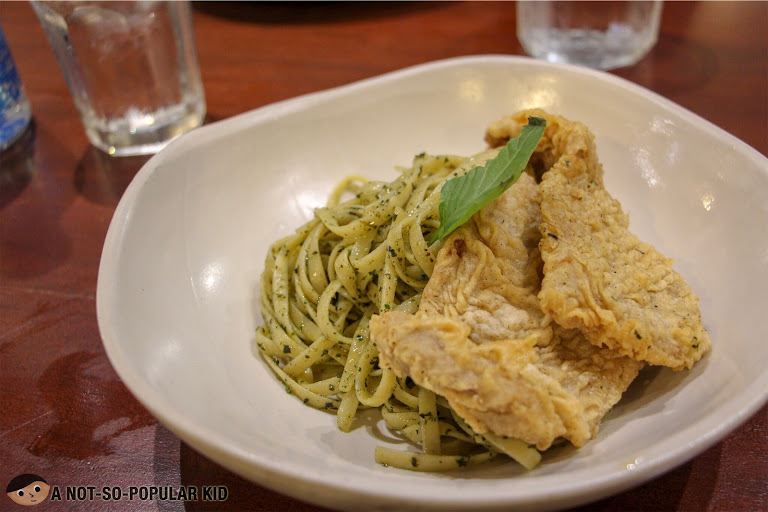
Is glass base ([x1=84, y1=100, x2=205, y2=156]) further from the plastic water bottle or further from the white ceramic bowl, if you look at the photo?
the white ceramic bowl

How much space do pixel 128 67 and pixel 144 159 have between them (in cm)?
66

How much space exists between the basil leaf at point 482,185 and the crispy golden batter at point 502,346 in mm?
119

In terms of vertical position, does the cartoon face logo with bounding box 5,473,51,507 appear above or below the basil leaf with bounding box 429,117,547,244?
below

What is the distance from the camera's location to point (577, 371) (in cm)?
248

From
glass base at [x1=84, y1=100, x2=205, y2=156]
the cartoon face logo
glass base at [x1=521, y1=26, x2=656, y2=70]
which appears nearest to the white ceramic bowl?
the cartoon face logo

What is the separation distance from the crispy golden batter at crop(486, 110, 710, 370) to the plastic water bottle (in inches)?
151

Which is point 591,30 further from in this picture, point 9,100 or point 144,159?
point 9,100

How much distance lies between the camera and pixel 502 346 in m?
2.29

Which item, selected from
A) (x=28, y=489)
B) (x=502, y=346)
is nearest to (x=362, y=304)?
(x=502, y=346)

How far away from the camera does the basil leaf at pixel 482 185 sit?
264 cm

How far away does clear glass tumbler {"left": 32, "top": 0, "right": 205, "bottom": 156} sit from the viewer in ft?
14.7

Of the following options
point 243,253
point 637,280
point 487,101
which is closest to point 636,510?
point 637,280

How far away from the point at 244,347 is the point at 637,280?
5.86 feet

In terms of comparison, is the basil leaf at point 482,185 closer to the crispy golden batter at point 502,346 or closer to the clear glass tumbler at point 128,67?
the crispy golden batter at point 502,346
